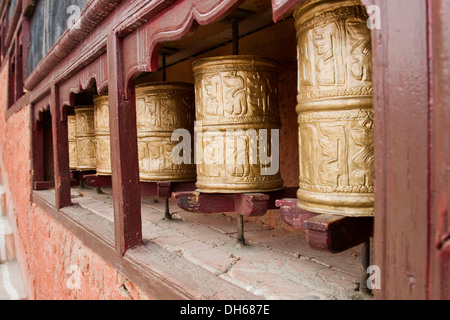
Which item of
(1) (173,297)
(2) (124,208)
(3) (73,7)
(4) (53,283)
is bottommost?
(4) (53,283)

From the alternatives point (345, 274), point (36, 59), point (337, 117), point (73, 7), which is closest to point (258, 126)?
point (337, 117)

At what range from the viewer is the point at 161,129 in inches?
91.5

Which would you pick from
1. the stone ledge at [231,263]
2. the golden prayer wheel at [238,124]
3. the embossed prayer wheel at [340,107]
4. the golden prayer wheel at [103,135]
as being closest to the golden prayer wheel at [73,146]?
the golden prayer wheel at [103,135]

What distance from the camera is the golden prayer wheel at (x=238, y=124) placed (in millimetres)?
1671

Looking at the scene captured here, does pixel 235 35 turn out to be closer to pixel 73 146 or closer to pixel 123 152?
pixel 123 152

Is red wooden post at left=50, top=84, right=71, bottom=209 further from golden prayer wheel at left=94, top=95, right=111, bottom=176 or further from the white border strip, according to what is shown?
the white border strip

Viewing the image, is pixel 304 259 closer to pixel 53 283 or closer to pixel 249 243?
pixel 249 243

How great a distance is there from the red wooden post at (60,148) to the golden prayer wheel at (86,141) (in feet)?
1.76

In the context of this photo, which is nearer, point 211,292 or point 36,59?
point 211,292

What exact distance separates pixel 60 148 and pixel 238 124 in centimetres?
218

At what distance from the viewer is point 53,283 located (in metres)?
3.68

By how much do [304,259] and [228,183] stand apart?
0.49 meters

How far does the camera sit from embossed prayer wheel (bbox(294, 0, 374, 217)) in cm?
109

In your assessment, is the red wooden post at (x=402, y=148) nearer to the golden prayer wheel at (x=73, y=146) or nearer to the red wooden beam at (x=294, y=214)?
the red wooden beam at (x=294, y=214)
